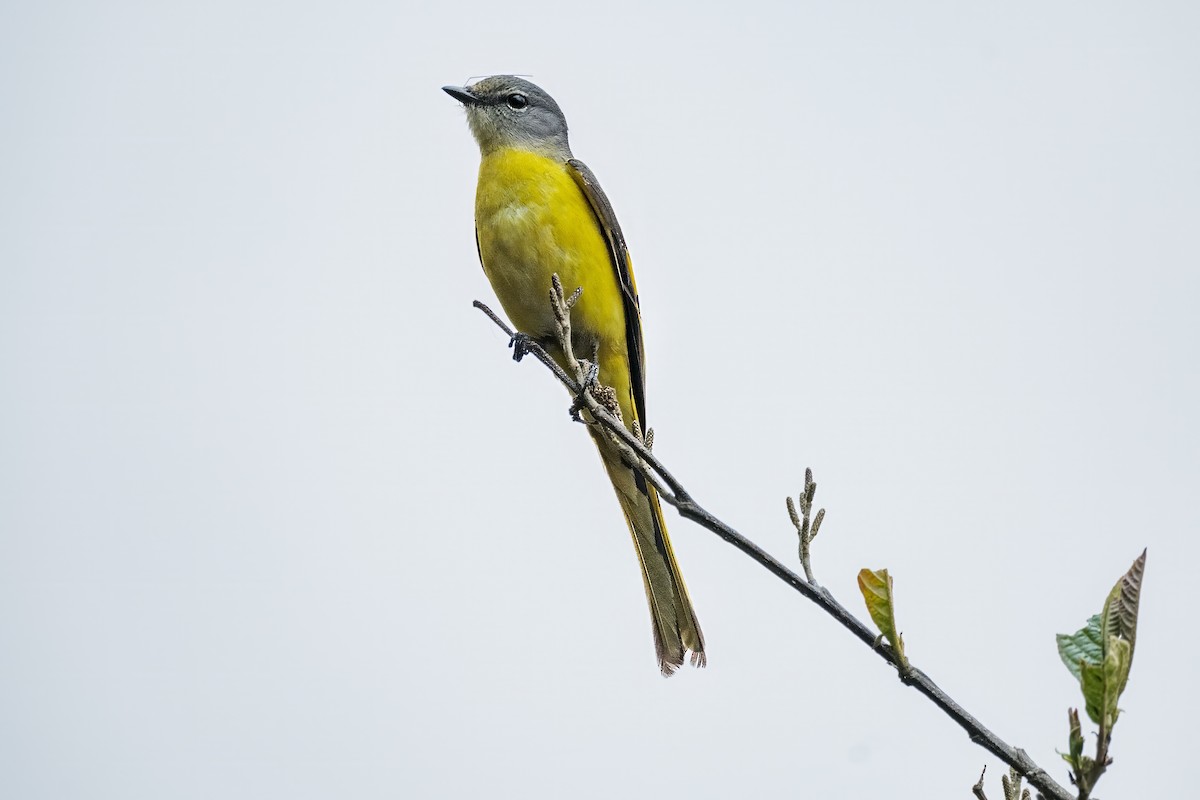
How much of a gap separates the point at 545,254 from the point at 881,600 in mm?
3375

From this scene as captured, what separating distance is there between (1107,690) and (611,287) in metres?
4.01

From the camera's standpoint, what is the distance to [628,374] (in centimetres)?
612

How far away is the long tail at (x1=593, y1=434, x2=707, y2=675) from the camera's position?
4.79 metres

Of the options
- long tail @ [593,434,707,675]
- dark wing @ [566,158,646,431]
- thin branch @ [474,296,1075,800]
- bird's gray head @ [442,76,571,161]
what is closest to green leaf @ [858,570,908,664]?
thin branch @ [474,296,1075,800]

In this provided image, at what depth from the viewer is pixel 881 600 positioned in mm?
2627

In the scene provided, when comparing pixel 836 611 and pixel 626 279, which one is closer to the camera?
pixel 836 611

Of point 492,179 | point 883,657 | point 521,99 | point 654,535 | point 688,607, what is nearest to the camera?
point 883,657

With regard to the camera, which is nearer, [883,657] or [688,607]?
[883,657]

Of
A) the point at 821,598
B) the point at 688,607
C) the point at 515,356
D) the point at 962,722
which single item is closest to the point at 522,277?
the point at 515,356

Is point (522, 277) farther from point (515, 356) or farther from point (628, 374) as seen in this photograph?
point (628, 374)

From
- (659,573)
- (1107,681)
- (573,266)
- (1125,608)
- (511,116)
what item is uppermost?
(511,116)

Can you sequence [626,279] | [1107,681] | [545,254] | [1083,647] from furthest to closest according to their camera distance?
[626,279], [545,254], [1083,647], [1107,681]

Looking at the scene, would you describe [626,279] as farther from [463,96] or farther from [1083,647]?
[1083,647]

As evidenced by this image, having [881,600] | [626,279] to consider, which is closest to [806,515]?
[881,600]
